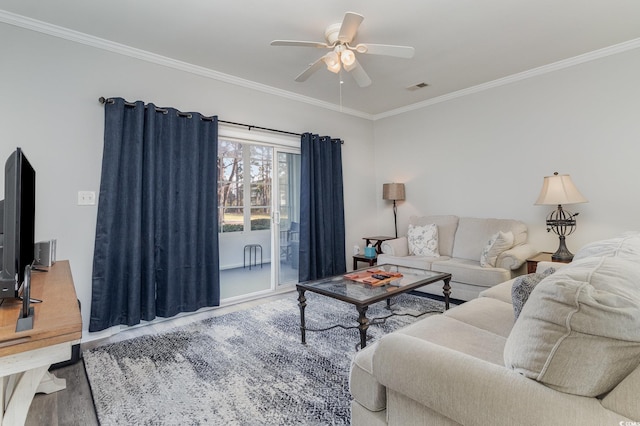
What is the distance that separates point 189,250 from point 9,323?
219cm

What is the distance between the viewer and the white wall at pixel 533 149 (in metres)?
3.04

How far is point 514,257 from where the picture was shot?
10.2 ft

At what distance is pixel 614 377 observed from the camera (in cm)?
79

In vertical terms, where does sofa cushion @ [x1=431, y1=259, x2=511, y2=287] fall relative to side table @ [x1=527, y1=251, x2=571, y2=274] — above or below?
below

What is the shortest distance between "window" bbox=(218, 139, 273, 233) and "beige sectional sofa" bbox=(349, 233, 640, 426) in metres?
3.41

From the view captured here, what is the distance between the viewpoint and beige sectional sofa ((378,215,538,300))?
10.4ft

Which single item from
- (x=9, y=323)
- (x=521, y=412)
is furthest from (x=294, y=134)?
(x=521, y=412)

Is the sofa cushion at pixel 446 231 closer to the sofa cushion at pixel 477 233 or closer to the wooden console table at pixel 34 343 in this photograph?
the sofa cushion at pixel 477 233

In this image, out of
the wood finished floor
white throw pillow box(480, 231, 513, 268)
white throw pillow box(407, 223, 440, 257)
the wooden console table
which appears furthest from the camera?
white throw pillow box(407, 223, 440, 257)

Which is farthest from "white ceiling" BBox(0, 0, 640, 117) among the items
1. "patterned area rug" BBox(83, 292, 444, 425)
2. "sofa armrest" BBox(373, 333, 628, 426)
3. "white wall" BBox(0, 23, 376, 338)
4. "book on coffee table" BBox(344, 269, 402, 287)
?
"patterned area rug" BBox(83, 292, 444, 425)

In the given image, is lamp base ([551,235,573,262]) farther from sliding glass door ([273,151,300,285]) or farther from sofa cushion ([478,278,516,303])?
sliding glass door ([273,151,300,285])

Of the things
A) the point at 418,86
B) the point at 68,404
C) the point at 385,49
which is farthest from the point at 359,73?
the point at 68,404

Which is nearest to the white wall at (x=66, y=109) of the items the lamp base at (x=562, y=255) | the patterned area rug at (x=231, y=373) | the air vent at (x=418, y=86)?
the patterned area rug at (x=231, y=373)

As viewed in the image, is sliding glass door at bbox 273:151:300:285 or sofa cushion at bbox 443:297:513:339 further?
sliding glass door at bbox 273:151:300:285
